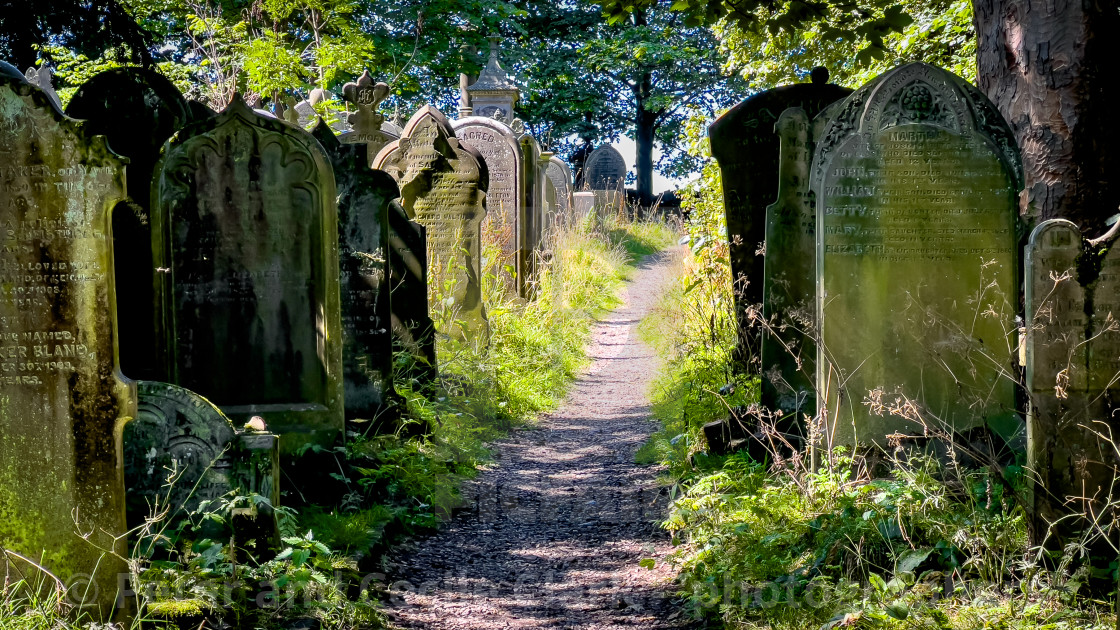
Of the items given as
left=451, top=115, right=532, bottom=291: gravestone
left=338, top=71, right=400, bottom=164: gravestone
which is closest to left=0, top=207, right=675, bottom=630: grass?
left=451, top=115, right=532, bottom=291: gravestone

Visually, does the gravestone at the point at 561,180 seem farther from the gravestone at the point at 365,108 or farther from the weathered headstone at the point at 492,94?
the gravestone at the point at 365,108

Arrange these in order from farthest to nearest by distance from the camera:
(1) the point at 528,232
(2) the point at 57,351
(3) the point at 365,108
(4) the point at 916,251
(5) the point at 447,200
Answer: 1. (1) the point at 528,232
2. (3) the point at 365,108
3. (5) the point at 447,200
4. (4) the point at 916,251
5. (2) the point at 57,351

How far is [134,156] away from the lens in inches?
231

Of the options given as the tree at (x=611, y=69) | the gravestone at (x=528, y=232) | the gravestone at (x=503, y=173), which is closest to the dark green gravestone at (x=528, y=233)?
the gravestone at (x=528, y=232)

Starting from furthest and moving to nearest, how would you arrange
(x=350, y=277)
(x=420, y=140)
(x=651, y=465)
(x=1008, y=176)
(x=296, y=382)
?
(x=420, y=140), (x=651, y=465), (x=350, y=277), (x=296, y=382), (x=1008, y=176)

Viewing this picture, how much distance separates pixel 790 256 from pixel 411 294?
288 cm

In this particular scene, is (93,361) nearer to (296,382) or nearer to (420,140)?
(296,382)

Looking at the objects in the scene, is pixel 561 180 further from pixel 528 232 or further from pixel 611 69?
pixel 611 69

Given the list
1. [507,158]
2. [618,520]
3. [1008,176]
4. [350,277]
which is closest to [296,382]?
[350,277]

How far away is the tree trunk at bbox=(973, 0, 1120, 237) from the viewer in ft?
18.4

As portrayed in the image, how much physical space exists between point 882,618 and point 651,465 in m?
3.72

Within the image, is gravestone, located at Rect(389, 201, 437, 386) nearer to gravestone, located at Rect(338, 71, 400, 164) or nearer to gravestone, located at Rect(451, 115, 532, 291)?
gravestone, located at Rect(338, 71, 400, 164)

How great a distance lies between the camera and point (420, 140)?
9406 mm

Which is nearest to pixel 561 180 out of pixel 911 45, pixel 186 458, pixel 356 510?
pixel 911 45
